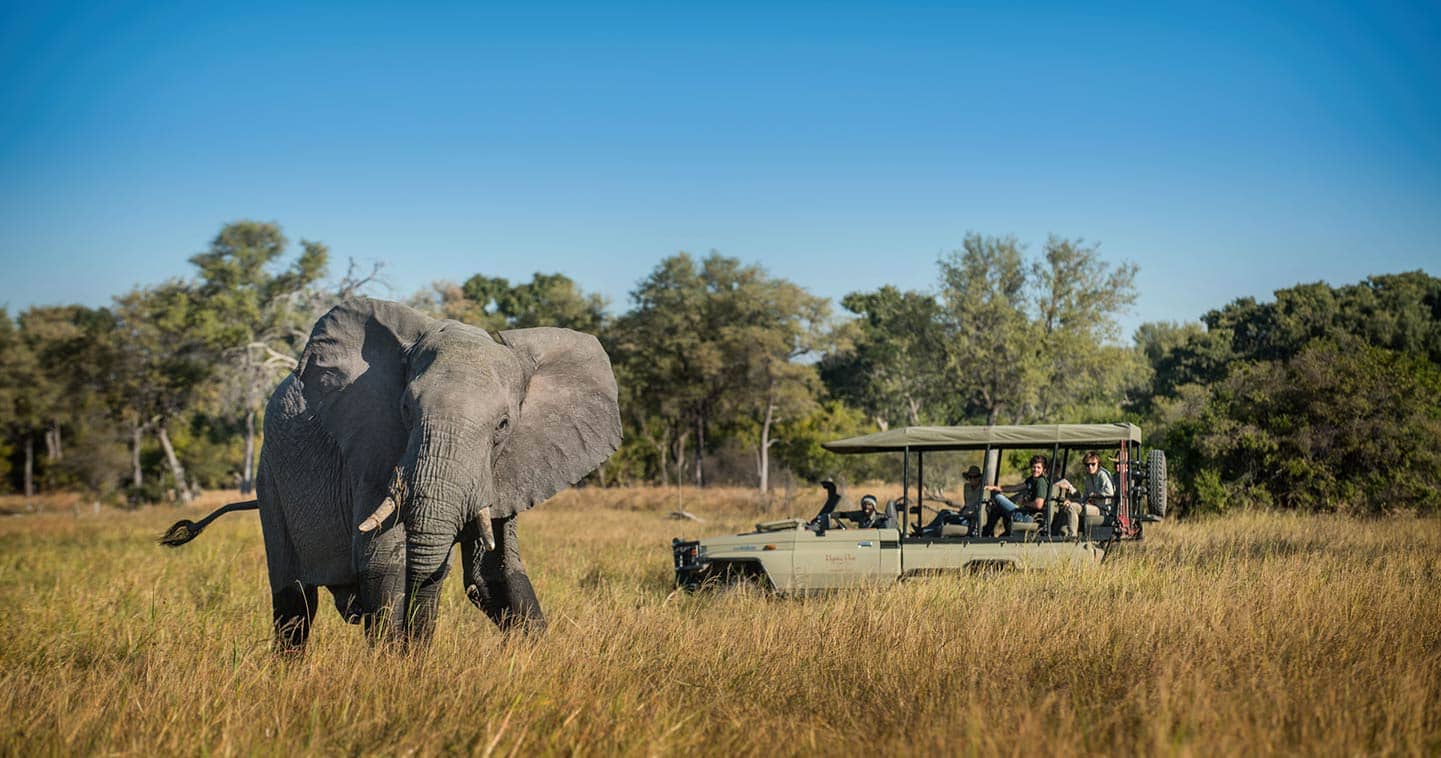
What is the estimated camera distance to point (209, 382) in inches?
1721

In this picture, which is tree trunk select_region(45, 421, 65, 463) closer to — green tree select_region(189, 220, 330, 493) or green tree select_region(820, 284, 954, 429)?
green tree select_region(189, 220, 330, 493)

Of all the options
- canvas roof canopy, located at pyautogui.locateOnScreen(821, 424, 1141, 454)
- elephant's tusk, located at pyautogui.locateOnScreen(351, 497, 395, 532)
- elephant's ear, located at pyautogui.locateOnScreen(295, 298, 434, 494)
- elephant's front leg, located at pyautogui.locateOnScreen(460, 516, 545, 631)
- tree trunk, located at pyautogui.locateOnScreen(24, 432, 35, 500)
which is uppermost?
elephant's ear, located at pyautogui.locateOnScreen(295, 298, 434, 494)

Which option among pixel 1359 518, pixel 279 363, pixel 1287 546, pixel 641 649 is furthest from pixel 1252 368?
pixel 279 363

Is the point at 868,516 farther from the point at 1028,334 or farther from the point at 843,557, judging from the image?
the point at 1028,334

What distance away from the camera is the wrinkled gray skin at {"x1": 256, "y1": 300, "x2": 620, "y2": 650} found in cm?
620

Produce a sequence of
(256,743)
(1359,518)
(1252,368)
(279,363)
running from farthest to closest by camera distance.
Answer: (279,363)
(1252,368)
(1359,518)
(256,743)

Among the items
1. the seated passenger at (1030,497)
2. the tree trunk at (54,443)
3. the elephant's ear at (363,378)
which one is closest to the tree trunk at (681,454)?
the tree trunk at (54,443)

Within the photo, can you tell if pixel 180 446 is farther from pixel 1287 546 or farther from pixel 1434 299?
pixel 1434 299

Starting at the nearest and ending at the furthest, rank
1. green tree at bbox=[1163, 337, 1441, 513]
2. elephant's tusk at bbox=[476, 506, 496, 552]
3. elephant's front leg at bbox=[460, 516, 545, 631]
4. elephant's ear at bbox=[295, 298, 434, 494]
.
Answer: elephant's tusk at bbox=[476, 506, 496, 552]
elephant's ear at bbox=[295, 298, 434, 494]
elephant's front leg at bbox=[460, 516, 545, 631]
green tree at bbox=[1163, 337, 1441, 513]

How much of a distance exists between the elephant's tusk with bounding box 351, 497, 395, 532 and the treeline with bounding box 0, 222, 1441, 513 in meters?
29.1

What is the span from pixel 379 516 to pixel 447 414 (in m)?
0.65

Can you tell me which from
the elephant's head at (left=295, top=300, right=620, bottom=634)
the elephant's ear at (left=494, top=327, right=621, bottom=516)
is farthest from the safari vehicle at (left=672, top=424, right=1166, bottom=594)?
the elephant's head at (left=295, top=300, right=620, bottom=634)

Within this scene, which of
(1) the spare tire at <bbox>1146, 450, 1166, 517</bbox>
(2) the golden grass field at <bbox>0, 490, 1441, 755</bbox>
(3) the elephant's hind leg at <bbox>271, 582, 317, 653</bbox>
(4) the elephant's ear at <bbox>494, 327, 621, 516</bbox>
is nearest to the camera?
(2) the golden grass field at <bbox>0, 490, 1441, 755</bbox>

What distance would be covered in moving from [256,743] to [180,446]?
5402 cm
